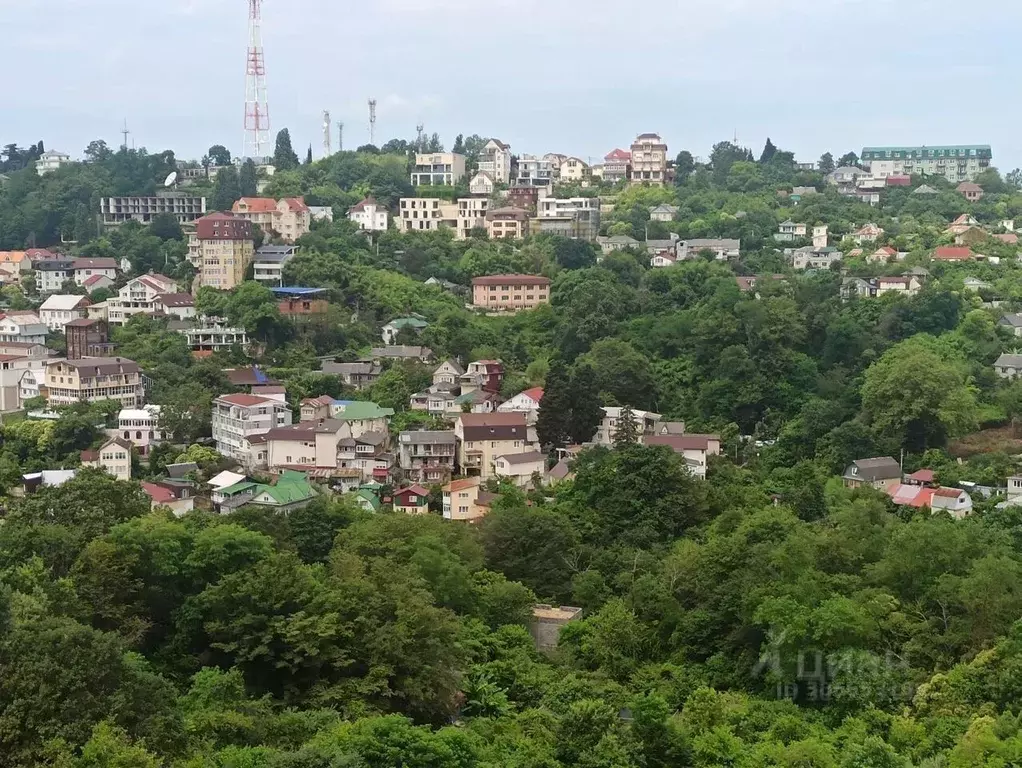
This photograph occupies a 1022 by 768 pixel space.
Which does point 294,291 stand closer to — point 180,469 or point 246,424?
point 246,424

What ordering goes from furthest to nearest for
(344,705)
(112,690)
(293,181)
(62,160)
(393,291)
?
1. (62,160)
2. (293,181)
3. (393,291)
4. (344,705)
5. (112,690)

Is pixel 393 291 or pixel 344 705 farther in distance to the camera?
pixel 393 291

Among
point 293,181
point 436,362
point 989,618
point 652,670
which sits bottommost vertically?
point 652,670

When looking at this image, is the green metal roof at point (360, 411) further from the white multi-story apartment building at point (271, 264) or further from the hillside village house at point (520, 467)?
the white multi-story apartment building at point (271, 264)

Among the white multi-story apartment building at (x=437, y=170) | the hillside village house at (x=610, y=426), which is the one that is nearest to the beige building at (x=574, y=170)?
the white multi-story apartment building at (x=437, y=170)

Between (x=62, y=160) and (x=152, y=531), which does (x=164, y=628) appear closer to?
(x=152, y=531)

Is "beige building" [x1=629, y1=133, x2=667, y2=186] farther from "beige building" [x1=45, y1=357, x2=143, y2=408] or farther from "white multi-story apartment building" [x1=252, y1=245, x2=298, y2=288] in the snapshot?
"beige building" [x1=45, y1=357, x2=143, y2=408]

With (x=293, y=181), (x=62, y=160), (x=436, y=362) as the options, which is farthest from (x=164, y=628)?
(x=62, y=160)
